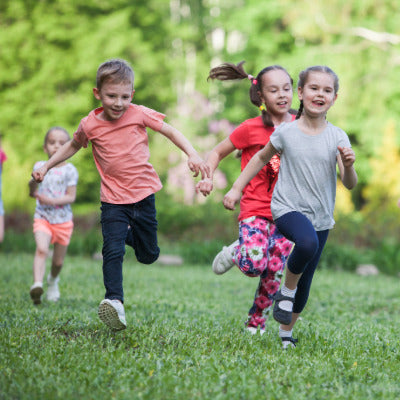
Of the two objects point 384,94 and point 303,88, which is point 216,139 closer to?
point 384,94

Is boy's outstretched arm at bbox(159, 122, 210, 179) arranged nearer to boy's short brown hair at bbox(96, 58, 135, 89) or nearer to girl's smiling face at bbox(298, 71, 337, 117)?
boy's short brown hair at bbox(96, 58, 135, 89)

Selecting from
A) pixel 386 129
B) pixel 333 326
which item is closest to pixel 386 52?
pixel 386 129

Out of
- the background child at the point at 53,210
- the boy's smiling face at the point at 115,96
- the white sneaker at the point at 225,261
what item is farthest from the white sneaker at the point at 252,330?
the background child at the point at 53,210

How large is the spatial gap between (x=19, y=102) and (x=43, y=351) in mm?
21789

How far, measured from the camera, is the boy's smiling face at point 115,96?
14.6 ft

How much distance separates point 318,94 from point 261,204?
3.29ft

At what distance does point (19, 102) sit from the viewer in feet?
79.3

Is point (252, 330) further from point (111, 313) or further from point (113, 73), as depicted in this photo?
point (113, 73)

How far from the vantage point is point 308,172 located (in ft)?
14.0

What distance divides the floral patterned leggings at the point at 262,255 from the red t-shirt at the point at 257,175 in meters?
0.08

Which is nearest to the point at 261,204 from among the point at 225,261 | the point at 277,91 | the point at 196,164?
the point at 225,261

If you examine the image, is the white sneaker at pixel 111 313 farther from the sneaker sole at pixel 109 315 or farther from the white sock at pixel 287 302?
the white sock at pixel 287 302

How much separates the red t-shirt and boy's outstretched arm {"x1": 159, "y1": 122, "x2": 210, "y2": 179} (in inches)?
16.4

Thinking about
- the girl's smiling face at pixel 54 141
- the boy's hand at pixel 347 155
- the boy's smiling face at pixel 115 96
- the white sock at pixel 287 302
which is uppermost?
the boy's smiling face at pixel 115 96
